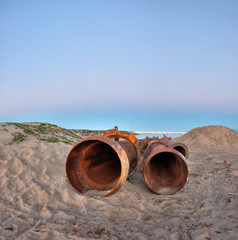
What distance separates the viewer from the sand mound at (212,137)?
44.7 feet

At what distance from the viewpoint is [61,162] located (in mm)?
5332

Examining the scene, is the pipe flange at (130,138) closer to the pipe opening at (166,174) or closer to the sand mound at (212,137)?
the pipe opening at (166,174)

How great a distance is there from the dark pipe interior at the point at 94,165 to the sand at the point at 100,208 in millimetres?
342

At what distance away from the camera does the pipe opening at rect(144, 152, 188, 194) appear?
13.0 ft

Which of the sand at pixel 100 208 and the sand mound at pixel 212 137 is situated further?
the sand mound at pixel 212 137

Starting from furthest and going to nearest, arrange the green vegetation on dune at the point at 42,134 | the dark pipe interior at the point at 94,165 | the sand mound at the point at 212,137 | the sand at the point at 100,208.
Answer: the sand mound at the point at 212,137 < the green vegetation on dune at the point at 42,134 < the dark pipe interior at the point at 94,165 < the sand at the point at 100,208

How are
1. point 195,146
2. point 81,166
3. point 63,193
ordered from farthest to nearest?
point 195,146 < point 81,166 < point 63,193

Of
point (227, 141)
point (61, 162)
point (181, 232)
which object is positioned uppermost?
point (227, 141)

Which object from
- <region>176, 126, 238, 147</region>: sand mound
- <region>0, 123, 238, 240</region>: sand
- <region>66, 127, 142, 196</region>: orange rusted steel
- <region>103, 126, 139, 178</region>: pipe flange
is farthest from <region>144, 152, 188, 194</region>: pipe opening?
<region>176, 126, 238, 147</region>: sand mound

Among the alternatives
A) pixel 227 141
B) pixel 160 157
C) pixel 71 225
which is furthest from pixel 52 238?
pixel 227 141

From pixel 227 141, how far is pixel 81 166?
44.3ft

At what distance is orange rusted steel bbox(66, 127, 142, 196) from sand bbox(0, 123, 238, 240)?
27 centimetres

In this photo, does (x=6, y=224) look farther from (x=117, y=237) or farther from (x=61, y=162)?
(x=61, y=162)

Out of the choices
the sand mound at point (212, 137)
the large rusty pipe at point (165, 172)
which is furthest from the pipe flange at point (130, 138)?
the sand mound at point (212, 137)
